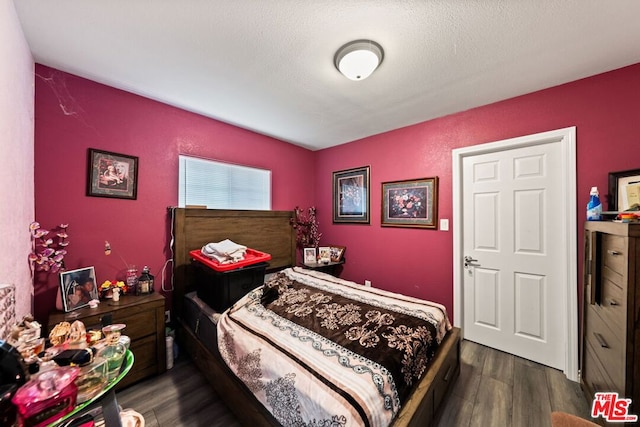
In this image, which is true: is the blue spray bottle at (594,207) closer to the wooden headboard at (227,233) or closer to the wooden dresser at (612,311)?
the wooden dresser at (612,311)

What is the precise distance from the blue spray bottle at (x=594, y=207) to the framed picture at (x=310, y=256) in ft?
8.95

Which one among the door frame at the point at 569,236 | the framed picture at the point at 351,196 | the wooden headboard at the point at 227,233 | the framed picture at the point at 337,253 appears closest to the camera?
the door frame at the point at 569,236

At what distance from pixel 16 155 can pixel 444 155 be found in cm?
338

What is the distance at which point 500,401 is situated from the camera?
1694 mm

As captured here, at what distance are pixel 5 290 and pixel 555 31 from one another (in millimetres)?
3043

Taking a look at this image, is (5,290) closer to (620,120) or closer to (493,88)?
(493,88)

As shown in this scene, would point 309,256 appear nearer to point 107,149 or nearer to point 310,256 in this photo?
point 310,256

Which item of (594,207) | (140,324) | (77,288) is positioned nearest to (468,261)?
(594,207)

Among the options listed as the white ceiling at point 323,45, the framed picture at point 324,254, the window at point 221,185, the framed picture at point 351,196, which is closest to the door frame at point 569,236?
the white ceiling at point 323,45

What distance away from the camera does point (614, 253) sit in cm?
133

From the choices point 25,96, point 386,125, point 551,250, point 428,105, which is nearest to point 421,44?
point 428,105
